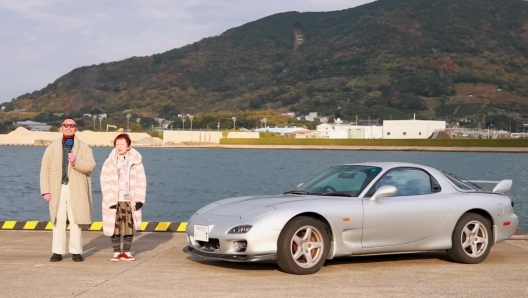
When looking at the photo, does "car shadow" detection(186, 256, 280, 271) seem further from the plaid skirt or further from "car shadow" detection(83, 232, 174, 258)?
"car shadow" detection(83, 232, 174, 258)

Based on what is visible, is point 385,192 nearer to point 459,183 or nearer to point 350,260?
point 350,260

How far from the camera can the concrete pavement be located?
28.0 feet

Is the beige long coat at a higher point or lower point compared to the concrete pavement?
higher

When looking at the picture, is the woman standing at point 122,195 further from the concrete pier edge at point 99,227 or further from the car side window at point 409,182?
the concrete pier edge at point 99,227

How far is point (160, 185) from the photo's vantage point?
57812mm

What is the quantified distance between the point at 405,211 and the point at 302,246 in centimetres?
159

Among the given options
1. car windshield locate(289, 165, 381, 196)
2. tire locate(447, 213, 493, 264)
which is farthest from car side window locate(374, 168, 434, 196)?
tire locate(447, 213, 493, 264)

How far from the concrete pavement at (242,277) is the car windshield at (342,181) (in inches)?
37.6

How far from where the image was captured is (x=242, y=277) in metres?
9.52

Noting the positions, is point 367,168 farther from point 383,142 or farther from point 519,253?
point 383,142

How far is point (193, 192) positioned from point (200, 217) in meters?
41.5

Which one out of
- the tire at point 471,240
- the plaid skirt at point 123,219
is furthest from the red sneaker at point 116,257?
the tire at point 471,240

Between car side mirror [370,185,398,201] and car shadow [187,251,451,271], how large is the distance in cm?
103

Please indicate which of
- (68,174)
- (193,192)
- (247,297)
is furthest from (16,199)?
(247,297)
